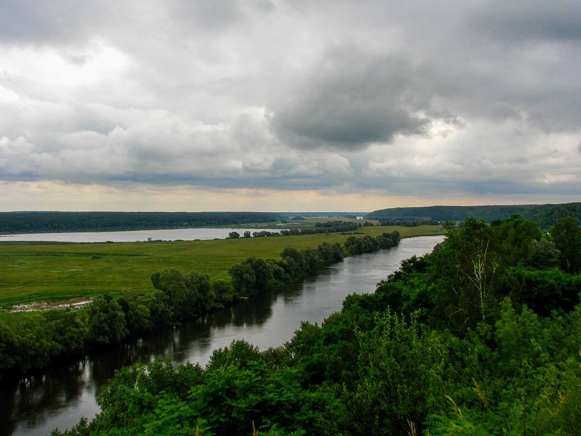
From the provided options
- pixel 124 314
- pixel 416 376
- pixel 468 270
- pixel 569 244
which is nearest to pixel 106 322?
pixel 124 314

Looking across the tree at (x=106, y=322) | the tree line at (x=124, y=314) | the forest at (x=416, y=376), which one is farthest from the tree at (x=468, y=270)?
the tree line at (x=124, y=314)

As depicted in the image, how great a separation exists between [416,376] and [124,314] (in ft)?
127

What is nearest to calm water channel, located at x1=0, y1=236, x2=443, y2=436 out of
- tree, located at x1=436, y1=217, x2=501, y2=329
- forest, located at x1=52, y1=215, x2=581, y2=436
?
forest, located at x1=52, y1=215, x2=581, y2=436

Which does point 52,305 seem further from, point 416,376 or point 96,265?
point 416,376

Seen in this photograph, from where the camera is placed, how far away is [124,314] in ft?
134

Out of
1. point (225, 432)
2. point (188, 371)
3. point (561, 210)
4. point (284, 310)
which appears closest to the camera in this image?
point (225, 432)

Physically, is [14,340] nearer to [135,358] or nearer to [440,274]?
[135,358]

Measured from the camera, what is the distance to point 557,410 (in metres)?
5.75

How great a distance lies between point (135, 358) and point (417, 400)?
3454cm

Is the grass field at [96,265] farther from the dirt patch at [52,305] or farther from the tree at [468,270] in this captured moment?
the tree at [468,270]

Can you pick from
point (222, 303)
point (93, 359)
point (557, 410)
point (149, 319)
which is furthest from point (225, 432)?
point (222, 303)

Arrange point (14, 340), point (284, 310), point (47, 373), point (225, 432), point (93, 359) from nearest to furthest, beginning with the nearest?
point (225, 432) < point (14, 340) < point (47, 373) < point (93, 359) < point (284, 310)

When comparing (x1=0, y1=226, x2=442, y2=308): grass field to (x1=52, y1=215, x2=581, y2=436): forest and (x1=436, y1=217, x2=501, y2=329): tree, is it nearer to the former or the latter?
(x1=52, y1=215, x2=581, y2=436): forest

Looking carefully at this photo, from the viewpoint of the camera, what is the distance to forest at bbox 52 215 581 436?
25.9 feet
